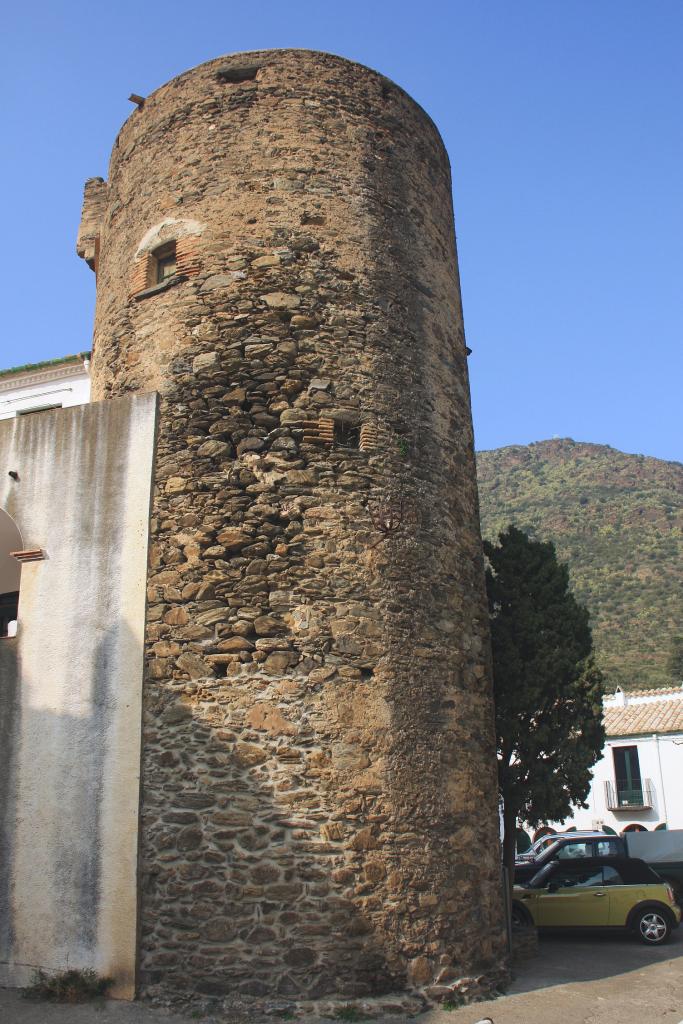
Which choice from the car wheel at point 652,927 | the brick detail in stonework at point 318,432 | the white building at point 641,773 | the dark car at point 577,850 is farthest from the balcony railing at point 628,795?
the brick detail in stonework at point 318,432

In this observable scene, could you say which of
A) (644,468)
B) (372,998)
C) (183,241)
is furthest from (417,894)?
(644,468)

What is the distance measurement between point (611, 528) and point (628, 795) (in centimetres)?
3856

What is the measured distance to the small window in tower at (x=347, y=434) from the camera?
28.4ft

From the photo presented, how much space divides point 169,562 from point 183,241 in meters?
3.50

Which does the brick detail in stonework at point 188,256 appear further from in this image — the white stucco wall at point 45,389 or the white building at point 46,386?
the white stucco wall at point 45,389

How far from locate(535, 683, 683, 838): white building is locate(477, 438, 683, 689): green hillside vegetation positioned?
12.3 meters

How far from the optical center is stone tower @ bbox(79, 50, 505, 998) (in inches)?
291

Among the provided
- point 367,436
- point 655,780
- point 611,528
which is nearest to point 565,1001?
point 367,436

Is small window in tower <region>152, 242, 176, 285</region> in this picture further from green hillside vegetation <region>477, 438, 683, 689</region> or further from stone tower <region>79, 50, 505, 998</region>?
green hillside vegetation <region>477, 438, 683, 689</region>

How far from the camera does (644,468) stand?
272 feet

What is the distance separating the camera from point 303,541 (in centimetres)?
821

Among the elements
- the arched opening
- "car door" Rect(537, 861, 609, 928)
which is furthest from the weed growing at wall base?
"car door" Rect(537, 861, 609, 928)

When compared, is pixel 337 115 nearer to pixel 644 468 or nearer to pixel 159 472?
pixel 159 472

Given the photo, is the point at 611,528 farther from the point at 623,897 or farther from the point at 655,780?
the point at 623,897
